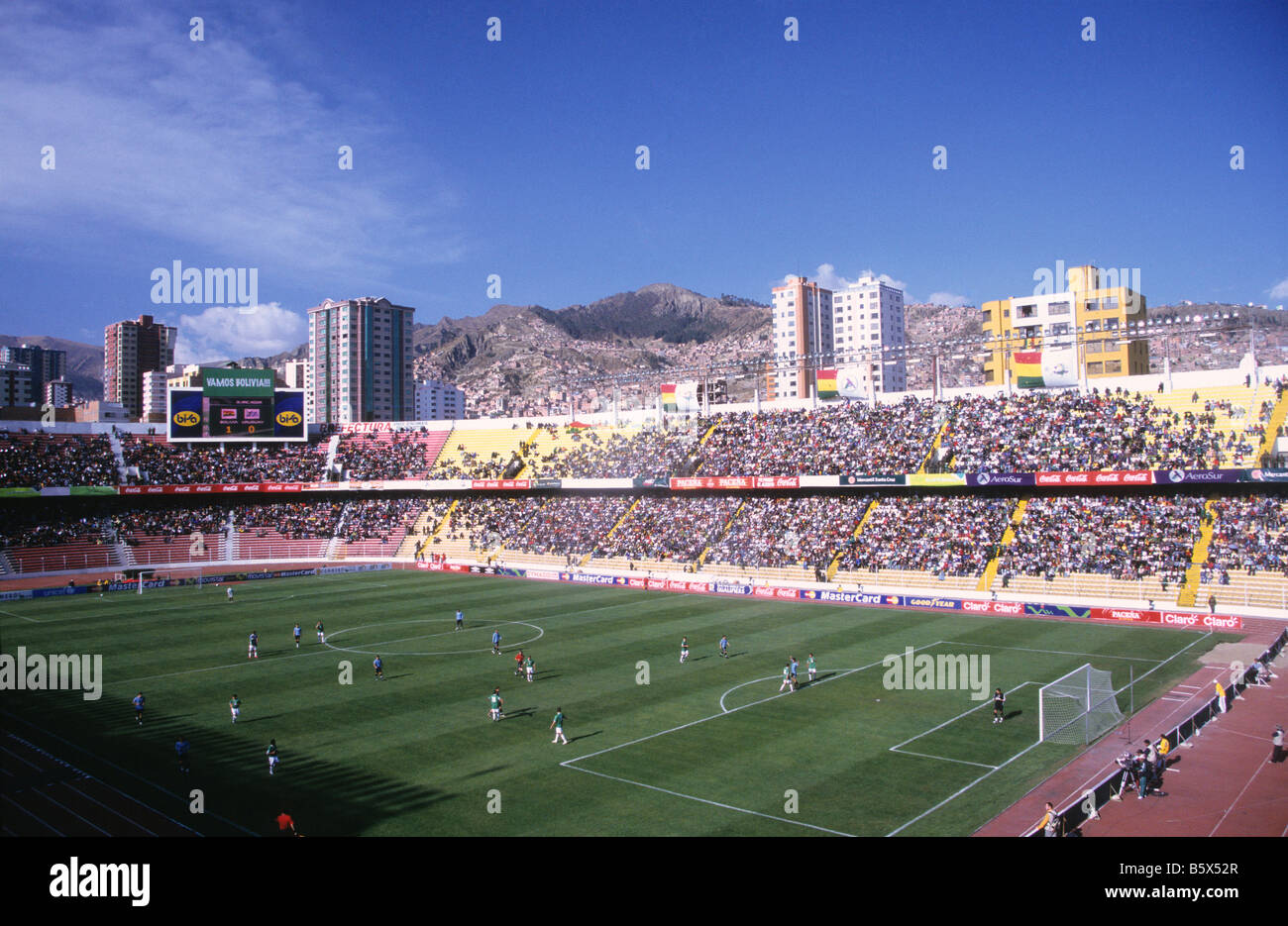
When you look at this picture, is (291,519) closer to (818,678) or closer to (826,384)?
(826,384)

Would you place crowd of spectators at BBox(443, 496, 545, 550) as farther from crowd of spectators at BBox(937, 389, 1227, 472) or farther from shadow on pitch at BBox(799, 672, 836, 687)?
shadow on pitch at BBox(799, 672, 836, 687)

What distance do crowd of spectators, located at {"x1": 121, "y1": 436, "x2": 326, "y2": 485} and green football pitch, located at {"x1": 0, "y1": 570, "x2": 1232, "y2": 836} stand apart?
25387 millimetres

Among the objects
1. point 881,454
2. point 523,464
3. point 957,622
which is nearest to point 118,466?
point 523,464

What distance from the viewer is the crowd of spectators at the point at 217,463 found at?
234ft

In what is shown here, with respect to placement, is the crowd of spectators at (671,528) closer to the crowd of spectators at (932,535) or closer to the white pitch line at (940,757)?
the crowd of spectators at (932,535)

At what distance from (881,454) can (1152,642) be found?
2244 cm

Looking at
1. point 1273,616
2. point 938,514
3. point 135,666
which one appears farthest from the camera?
point 938,514

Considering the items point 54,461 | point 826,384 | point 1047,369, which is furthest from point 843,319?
point 54,461

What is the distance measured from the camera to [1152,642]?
121ft

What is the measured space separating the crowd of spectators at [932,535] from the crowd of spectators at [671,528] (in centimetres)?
1113

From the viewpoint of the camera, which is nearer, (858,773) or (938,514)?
(858,773)

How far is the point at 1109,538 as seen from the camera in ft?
152
